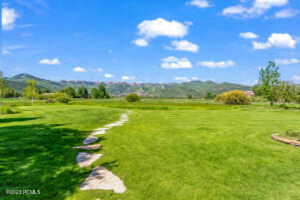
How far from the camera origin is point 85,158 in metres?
5.23

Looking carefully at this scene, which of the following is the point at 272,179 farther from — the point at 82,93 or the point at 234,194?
the point at 82,93

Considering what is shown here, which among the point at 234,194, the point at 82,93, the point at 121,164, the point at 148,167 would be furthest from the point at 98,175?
the point at 82,93

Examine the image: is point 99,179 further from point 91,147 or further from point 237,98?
point 237,98

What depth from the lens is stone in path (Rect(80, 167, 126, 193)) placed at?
3.59m

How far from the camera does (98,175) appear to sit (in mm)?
4168

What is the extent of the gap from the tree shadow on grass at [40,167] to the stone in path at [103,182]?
0.56ft

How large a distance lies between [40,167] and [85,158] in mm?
1157

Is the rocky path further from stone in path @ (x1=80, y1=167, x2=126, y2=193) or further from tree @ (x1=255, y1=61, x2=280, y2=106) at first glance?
tree @ (x1=255, y1=61, x2=280, y2=106)

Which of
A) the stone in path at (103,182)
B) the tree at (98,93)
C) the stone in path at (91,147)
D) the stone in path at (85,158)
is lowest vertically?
the stone in path at (103,182)

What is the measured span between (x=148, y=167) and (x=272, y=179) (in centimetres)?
289

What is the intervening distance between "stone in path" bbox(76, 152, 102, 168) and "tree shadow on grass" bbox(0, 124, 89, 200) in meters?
0.16

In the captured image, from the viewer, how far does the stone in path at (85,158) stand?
15.9 ft

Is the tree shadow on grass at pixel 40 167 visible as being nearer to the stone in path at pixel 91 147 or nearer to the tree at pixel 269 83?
the stone in path at pixel 91 147

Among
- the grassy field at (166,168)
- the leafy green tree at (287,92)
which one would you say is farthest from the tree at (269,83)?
the grassy field at (166,168)
